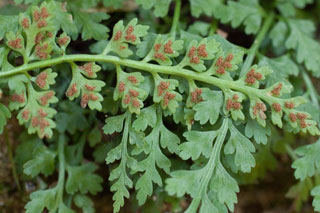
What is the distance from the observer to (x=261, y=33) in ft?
7.89

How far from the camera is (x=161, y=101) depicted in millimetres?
1857

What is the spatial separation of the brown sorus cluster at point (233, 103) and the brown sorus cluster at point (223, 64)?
0.44 ft

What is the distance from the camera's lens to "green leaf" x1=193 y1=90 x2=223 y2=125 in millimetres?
1840

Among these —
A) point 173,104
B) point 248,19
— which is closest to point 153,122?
point 173,104

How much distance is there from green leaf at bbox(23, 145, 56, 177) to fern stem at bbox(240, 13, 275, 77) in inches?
44.6

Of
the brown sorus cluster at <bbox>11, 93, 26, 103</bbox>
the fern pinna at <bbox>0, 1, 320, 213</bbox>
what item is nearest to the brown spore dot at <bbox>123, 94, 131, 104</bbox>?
the fern pinna at <bbox>0, 1, 320, 213</bbox>

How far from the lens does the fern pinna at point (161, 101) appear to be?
1796mm

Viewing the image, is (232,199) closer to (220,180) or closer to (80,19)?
(220,180)

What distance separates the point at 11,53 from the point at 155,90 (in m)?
0.74

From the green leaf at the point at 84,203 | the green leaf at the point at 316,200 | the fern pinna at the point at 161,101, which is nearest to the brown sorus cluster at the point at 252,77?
the fern pinna at the point at 161,101

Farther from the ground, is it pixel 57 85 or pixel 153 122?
pixel 153 122

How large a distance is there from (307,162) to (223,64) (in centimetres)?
67

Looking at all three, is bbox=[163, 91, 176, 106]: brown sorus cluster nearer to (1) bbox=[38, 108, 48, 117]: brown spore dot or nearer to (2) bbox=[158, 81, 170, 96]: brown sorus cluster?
(2) bbox=[158, 81, 170, 96]: brown sorus cluster

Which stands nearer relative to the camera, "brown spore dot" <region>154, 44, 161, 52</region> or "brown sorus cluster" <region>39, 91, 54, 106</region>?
"brown sorus cluster" <region>39, 91, 54, 106</region>
